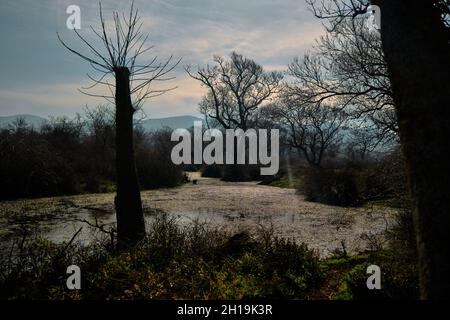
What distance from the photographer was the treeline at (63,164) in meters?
20.5

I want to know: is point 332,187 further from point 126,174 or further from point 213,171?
point 213,171

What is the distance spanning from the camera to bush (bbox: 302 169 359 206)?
1819cm

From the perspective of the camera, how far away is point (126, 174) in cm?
809

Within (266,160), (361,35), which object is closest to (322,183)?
(361,35)

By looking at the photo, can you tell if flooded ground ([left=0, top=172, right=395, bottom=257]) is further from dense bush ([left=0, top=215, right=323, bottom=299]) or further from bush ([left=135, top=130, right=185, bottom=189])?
bush ([left=135, top=130, right=185, bottom=189])

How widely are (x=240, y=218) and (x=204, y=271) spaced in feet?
26.0

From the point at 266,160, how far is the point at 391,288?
3860cm

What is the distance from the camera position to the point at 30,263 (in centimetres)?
558

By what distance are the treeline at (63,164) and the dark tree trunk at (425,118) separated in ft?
61.3

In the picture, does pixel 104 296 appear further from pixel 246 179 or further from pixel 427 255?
pixel 246 179
